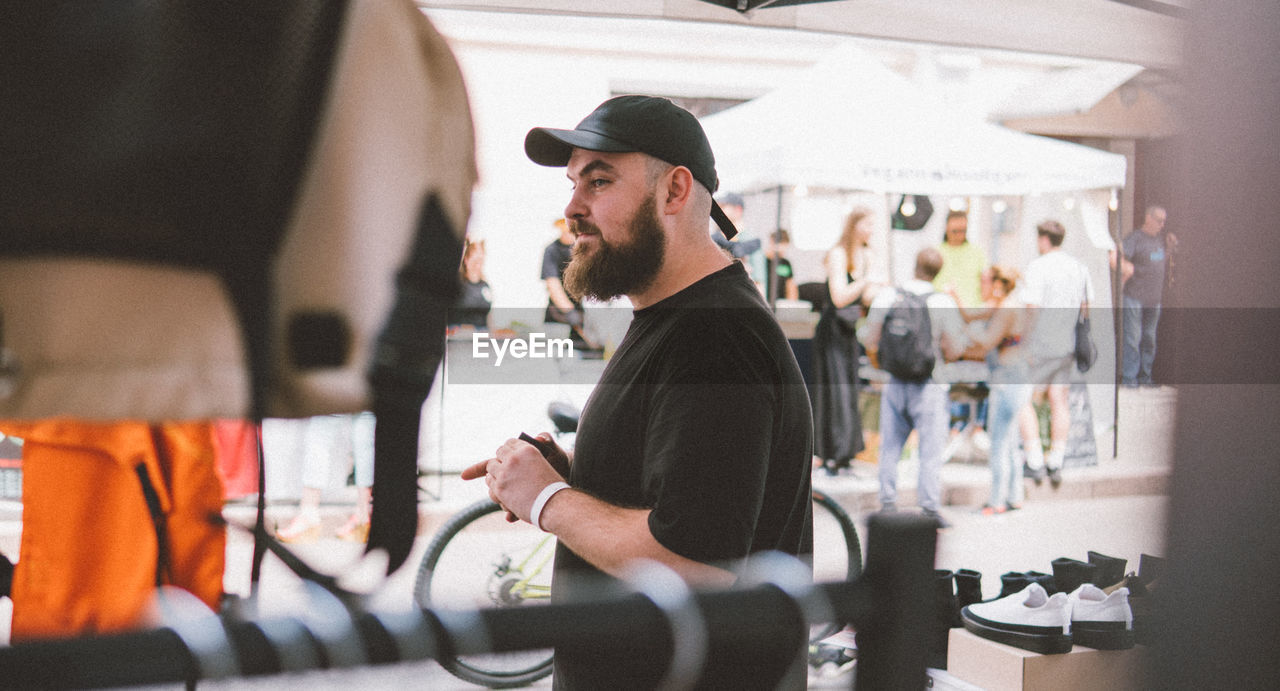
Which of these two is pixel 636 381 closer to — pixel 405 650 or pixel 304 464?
pixel 405 650

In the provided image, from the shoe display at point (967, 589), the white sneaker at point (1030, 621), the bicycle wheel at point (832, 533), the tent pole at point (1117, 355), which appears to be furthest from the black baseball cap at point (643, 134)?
the tent pole at point (1117, 355)

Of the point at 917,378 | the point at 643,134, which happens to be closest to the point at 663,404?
the point at 643,134

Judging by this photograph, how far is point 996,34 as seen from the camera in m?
3.24

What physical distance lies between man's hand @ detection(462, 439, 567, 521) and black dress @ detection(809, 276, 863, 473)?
5.03 meters

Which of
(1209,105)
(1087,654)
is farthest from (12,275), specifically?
(1087,654)

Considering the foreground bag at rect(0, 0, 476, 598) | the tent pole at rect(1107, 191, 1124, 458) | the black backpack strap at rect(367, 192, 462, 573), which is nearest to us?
the foreground bag at rect(0, 0, 476, 598)

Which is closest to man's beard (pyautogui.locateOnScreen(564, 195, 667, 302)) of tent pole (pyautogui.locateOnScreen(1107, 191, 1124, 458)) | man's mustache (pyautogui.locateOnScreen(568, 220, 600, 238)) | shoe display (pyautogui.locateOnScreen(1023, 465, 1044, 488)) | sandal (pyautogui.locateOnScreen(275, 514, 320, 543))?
man's mustache (pyautogui.locateOnScreen(568, 220, 600, 238))

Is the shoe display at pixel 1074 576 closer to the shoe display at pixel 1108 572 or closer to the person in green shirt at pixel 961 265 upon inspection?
the shoe display at pixel 1108 572

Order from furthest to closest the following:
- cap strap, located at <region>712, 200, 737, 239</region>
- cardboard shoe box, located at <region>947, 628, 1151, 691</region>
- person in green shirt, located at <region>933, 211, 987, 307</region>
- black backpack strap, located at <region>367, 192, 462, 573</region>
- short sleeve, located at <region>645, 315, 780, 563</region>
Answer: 1. person in green shirt, located at <region>933, 211, 987, 307</region>
2. cardboard shoe box, located at <region>947, 628, 1151, 691</region>
3. cap strap, located at <region>712, 200, 737, 239</region>
4. short sleeve, located at <region>645, 315, 780, 563</region>
5. black backpack strap, located at <region>367, 192, 462, 573</region>

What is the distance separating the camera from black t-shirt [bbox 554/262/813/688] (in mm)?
1403

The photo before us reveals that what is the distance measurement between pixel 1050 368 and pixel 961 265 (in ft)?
3.04

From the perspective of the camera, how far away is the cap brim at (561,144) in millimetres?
1697

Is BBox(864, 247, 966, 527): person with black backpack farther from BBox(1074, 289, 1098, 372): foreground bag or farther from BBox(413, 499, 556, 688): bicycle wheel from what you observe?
BBox(413, 499, 556, 688): bicycle wheel

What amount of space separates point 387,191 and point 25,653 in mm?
382
